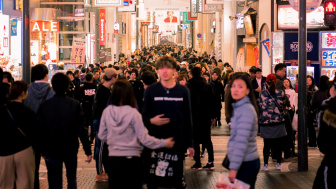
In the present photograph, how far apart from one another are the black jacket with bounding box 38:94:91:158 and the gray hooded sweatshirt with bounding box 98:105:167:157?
93 centimetres

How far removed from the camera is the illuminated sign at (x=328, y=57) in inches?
701

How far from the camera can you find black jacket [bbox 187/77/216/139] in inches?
406

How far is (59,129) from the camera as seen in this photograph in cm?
663

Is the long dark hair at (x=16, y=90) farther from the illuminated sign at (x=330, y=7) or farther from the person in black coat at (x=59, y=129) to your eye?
the illuminated sign at (x=330, y=7)

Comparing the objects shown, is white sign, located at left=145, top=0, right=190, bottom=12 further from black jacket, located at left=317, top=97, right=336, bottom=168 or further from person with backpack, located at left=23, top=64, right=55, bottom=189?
black jacket, located at left=317, top=97, right=336, bottom=168

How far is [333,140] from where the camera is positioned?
211 inches

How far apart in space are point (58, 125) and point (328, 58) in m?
13.1

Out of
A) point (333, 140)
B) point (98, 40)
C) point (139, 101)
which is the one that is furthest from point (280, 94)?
point (98, 40)

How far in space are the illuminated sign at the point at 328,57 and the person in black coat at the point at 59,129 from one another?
41.7 ft

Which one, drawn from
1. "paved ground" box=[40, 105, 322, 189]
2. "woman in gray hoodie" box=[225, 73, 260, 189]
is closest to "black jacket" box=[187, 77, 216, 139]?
"paved ground" box=[40, 105, 322, 189]

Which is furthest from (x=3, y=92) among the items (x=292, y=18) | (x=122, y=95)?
(x=292, y=18)

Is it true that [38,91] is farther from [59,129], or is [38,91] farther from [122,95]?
[122,95]

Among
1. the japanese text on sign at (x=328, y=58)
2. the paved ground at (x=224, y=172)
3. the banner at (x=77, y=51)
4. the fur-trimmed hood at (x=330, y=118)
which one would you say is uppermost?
the banner at (x=77, y=51)

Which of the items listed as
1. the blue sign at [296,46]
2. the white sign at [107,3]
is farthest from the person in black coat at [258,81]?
the white sign at [107,3]
